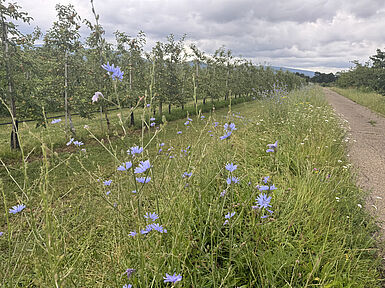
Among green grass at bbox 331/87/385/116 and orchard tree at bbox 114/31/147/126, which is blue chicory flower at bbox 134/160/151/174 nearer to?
orchard tree at bbox 114/31/147/126

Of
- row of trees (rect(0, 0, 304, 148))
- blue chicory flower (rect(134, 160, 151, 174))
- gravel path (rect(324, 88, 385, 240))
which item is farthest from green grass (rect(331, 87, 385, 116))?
blue chicory flower (rect(134, 160, 151, 174))

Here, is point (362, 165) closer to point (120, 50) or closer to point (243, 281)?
point (243, 281)

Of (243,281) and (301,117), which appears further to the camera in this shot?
(301,117)

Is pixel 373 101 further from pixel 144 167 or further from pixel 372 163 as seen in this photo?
pixel 144 167

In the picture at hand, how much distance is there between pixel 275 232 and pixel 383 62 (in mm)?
17515

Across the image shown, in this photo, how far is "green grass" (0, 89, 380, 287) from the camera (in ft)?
3.40

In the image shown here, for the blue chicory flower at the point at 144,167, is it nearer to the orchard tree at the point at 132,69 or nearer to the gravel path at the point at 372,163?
the gravel path at the point at 372,163

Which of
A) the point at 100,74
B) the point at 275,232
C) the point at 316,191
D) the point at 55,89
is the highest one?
the point at 100,74

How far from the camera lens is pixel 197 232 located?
1.54 meters

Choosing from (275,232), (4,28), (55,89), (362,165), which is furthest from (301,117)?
(4,28)

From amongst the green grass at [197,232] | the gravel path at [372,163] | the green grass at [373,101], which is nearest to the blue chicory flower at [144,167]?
the green grass at [197,232]

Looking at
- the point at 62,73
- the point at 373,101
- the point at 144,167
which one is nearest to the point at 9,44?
the point at 62,73

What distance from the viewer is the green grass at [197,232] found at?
1.04m

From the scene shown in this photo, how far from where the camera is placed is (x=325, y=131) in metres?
4.46
